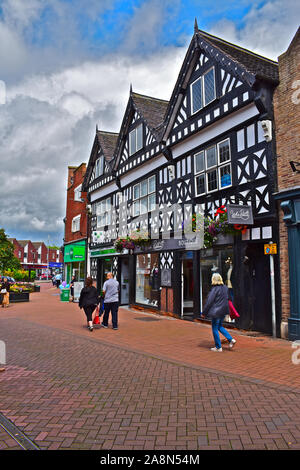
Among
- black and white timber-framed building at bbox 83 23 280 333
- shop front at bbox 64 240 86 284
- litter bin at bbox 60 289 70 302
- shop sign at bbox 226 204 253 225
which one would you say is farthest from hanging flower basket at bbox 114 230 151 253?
shop front at bbox 64 240 86 284

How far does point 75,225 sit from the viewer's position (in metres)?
26.7

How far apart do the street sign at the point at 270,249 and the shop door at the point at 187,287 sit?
430cm

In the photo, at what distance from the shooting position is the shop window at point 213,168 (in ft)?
36.2

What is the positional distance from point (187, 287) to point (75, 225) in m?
15.4

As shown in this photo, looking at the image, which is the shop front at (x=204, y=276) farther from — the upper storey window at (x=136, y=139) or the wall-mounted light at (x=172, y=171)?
the upper storey window at (x=136, y=139)

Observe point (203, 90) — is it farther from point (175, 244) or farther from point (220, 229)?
point (175, 244)

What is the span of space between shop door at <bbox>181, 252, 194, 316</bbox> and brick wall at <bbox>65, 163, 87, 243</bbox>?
12.3m

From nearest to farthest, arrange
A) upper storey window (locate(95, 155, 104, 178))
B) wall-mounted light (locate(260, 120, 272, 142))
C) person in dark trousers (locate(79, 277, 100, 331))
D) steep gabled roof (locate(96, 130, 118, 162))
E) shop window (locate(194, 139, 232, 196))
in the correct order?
wall-mounted light (locate(260, 120, 272, 142))
person in dark trousers (locate(79, 277, 100, 331))
shop window (locate(194, 139, 232, 196))
steep gabled roof (locate(96, 130, 118, 162))
upper storey window (locate(95, 155, 104, 178))

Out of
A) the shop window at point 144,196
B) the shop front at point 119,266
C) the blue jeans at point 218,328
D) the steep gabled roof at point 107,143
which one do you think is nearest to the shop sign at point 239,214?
the blue jeans at point 218,328

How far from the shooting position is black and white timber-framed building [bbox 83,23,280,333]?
9.63 metres

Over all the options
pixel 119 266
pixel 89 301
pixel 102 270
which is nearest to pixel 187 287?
pixel 89 301

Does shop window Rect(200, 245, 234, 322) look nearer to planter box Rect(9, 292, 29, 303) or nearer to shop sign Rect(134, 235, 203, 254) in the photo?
shop sign Rect(134, 235, 203, 254)

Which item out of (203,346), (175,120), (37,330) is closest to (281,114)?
(175,120)

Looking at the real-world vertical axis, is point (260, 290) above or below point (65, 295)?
above
